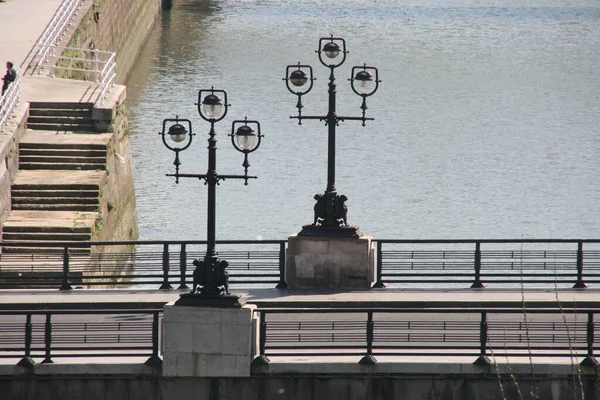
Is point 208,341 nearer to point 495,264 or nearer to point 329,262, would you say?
point 329,262

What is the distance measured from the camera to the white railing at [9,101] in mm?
36125

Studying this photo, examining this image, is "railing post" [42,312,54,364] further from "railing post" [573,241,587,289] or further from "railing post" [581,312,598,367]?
"railing post" [573,241,587,289]

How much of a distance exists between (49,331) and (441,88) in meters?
48.6

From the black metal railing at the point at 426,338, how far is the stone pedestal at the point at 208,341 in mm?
257

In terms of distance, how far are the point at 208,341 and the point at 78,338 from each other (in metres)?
2.01

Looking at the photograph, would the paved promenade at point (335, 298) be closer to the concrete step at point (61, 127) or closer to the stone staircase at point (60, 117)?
the concrete step at point (61, 127)

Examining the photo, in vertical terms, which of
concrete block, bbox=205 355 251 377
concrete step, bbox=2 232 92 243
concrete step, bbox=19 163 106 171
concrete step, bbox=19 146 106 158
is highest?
concrete step, bbox=19 146 106 158

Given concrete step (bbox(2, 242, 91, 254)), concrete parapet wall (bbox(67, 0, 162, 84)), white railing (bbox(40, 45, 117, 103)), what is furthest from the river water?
concrete step (bbox(2, 242, 91, 254))

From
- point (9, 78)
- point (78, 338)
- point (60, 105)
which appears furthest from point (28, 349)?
point (60, 105)

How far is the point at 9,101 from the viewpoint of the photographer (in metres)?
37.2

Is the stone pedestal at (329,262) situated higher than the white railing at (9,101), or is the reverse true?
the white railing at (9,101)

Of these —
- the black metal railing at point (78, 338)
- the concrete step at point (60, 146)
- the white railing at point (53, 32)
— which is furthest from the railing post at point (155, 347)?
the white railing at point (53, 32)

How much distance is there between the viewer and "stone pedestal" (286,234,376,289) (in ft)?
78.9

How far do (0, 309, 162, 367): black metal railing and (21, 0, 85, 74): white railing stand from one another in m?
24.4
